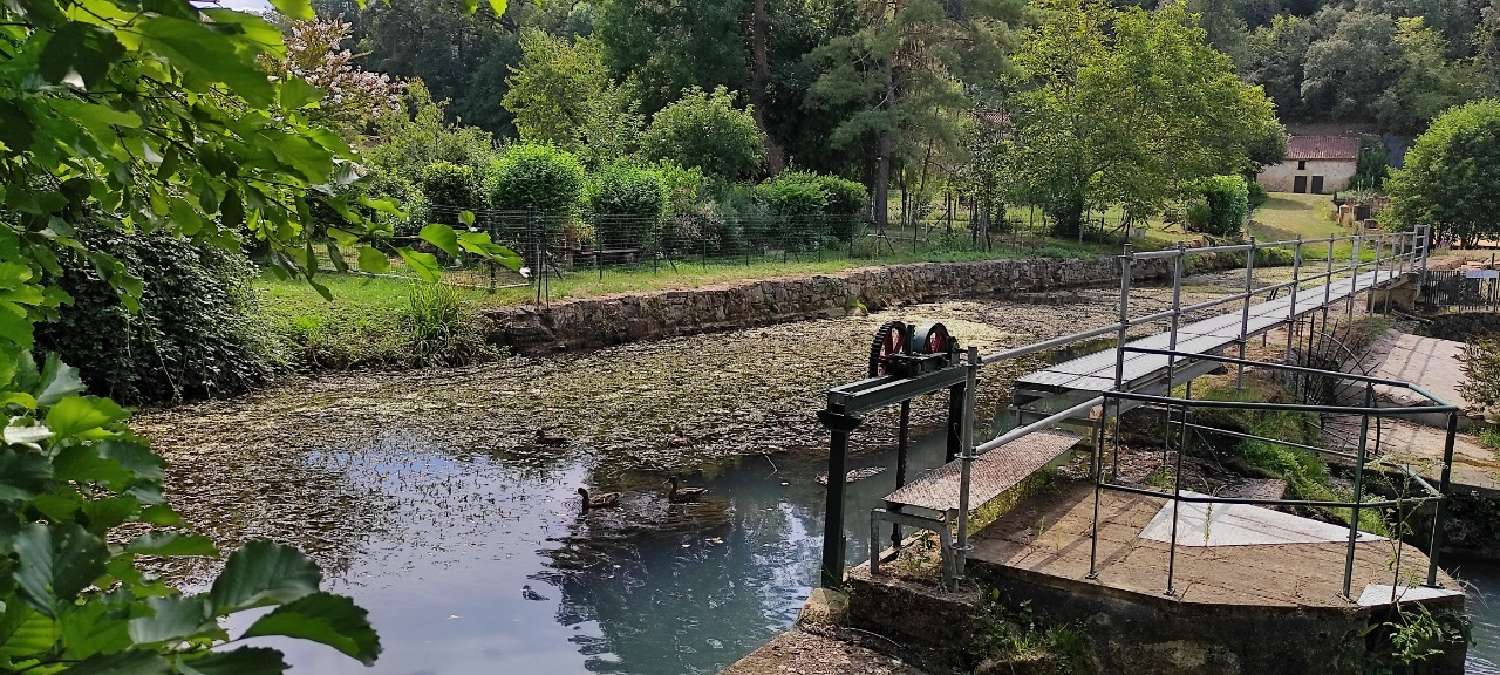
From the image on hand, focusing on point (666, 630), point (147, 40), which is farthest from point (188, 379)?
point (147, 40)

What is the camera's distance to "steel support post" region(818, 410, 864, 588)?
5.10 metres

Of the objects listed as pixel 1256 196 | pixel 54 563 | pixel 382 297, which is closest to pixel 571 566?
pixel 54 563

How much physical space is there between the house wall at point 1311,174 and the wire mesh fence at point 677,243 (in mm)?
33407

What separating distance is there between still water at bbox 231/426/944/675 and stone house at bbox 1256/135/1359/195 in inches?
2273

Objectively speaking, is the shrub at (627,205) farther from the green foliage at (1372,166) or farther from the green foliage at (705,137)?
the green foliage at (1372,166)

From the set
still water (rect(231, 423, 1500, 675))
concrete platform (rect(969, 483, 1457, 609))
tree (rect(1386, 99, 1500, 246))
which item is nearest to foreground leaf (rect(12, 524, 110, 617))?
concrete platform (rect(969, 483, 1457, 609))

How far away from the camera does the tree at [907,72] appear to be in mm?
29750

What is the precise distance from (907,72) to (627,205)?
13657 mm

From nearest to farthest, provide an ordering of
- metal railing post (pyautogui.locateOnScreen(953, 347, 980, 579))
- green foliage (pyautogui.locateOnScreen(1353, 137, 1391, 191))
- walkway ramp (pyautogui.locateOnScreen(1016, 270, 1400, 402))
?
metal railing post (pyautogui.locateOnScreen(953, 347, 980, 579)) < walkway ramp (pyautogui.locateOnScreen(1016, 270, 1400, 402)) < green foliage (pyautogui.locateOnScreen(1353, 137, 1391, 191))

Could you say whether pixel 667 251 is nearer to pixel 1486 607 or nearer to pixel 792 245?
pixel 792 245

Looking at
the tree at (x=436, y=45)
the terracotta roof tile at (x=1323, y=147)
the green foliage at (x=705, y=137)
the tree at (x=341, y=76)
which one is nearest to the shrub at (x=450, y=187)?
the tree at (x=341, y=76)

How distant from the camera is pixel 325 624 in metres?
0.90

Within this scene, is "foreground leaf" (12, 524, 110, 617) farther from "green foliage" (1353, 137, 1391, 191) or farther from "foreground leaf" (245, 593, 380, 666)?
"green foliage" (1353, 137, 1391, 191)

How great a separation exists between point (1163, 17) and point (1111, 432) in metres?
30.6
